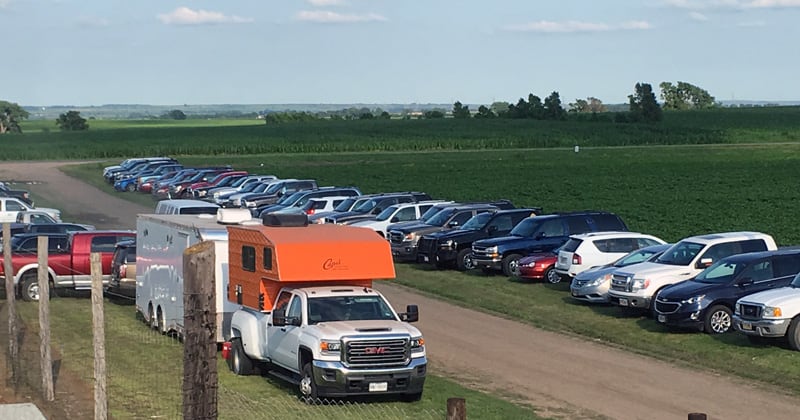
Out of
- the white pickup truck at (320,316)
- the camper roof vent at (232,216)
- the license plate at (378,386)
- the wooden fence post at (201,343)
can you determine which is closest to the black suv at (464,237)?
the camper roof vent at (232,216)

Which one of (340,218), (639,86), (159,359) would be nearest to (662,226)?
(340,218)

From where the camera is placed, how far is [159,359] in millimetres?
21453

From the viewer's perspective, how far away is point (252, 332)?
20.4 meters

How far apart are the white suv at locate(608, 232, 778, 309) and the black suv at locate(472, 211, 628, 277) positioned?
259 inches

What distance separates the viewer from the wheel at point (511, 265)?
112 feet

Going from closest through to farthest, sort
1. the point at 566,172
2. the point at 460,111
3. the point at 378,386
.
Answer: the point at 378,386 → the point at 566,172 → the point at 460,111

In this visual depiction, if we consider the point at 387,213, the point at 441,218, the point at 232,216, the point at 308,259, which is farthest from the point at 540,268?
the point at 308,259

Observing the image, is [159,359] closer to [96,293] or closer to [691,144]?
[96,293]

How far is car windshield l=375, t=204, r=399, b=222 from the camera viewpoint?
42594 millimetres

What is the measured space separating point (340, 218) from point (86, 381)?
84.4ft

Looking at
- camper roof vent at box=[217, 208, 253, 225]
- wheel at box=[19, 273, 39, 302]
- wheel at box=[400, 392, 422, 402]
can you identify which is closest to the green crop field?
wheel at box=[400, 392, 422, 402]

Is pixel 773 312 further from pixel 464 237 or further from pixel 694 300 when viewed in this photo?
pixel 464 237

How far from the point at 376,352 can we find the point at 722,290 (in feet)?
30.4

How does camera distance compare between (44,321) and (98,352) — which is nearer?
(98,352)
